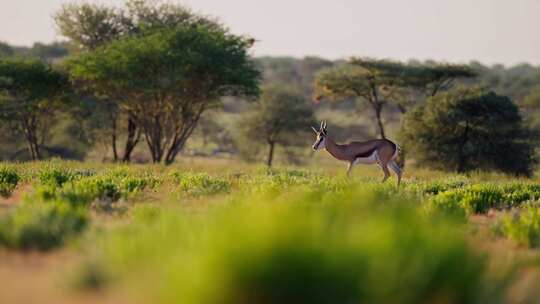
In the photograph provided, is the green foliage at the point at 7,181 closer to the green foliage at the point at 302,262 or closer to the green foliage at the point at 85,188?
the green foliage at the point at 85,188

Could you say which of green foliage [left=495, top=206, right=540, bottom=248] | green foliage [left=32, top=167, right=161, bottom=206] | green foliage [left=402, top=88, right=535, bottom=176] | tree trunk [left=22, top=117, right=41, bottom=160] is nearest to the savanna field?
green foliage [left=495, top=206, right=540, bottom=248]

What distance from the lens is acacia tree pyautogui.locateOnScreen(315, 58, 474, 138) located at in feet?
111

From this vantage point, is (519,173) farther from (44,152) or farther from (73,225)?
(73,225)

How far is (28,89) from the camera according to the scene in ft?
93.8

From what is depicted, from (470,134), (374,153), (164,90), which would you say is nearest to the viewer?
(374,153)

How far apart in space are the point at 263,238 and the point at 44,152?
33.4 meters

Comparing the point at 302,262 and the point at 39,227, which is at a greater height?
the point at 302,262

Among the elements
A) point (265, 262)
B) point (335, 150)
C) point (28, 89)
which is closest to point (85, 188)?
point (265, 262)

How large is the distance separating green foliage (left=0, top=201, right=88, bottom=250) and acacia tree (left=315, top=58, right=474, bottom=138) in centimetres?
2599

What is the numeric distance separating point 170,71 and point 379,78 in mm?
11544

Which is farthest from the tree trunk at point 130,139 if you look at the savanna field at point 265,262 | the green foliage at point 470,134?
the savanna field at point 265,262

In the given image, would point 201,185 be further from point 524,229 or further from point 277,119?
point 277,119

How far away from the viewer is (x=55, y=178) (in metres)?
13.5

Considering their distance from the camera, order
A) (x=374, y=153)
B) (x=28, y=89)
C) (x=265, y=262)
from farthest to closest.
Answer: (x=28, y=89) → (x=374, y=153) → (x=265, y=262)
